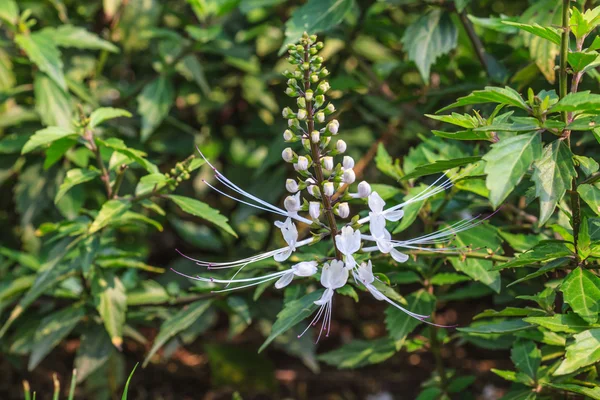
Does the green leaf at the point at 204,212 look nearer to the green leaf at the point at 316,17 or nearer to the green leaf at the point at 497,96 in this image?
the green leaf at the point at 316,17

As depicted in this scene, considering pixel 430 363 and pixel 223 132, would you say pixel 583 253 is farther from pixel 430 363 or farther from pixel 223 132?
pixel 223 132

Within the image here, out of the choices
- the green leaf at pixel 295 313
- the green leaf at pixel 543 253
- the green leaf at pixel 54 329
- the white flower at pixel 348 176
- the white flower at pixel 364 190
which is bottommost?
the green leaf at pixel 54 329

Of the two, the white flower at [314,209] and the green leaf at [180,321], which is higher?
the white flower at [314,209]

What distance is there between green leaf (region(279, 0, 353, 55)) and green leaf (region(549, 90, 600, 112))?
0.99 meters

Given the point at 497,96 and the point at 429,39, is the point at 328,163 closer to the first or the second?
the point at 497,96

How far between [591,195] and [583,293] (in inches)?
8.5

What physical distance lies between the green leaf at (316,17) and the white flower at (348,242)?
878 millimetres

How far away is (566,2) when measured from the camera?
1426 millimetres

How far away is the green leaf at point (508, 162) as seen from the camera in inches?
49.0

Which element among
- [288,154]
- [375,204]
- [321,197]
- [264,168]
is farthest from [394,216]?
[264,168]

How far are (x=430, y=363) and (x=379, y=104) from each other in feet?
4.38

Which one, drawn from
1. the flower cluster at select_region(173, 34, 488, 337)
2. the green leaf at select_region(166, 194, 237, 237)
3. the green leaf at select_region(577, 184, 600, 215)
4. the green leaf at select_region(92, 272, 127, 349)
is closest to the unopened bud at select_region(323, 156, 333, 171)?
the flower cluster at select_region(173, 34, 488, 337)

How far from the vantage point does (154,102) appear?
2688 millimetres

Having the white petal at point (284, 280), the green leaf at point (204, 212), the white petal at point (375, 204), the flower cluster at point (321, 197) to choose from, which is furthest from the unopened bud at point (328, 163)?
the green leaf at point (204, 212)
